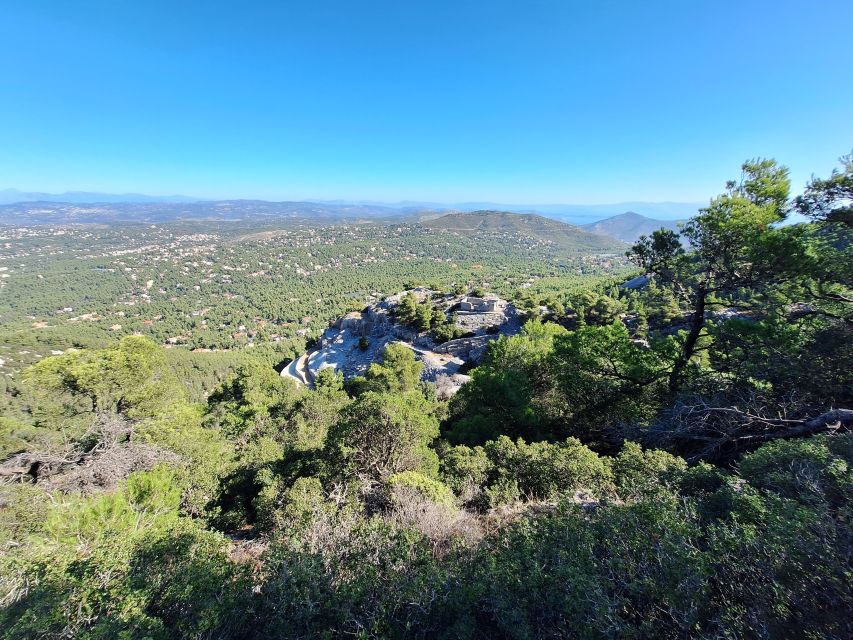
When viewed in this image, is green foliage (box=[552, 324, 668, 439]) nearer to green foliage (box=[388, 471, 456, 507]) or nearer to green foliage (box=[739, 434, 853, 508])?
green foliage (box=[739, 434, 853, 508])

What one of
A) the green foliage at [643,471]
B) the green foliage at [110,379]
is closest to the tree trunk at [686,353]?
the green foliage at [643,471]

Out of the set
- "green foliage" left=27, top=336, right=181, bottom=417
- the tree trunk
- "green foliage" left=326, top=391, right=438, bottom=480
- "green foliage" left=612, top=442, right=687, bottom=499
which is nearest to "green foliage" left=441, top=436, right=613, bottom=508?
"green foliage" left=612, top=442, right=687, bottom=499

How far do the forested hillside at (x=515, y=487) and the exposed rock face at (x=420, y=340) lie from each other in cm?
1546

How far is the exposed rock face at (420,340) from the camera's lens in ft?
107

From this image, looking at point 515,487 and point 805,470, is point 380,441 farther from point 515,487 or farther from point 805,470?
point 805,470

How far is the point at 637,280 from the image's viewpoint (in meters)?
49.8

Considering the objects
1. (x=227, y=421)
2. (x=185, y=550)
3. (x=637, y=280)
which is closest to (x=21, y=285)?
(x=227, y=421)

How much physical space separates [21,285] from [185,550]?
181753 mm

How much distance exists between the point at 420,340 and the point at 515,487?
29660 millimetres

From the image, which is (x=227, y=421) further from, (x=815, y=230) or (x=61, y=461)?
(x=815, y=230)

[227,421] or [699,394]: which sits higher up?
[699,394]

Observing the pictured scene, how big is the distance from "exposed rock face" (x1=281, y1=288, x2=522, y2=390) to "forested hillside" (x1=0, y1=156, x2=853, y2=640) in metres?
15.5

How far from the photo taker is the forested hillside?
3.94 metres

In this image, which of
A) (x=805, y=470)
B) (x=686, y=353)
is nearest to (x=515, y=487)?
(x=805, y=470)
